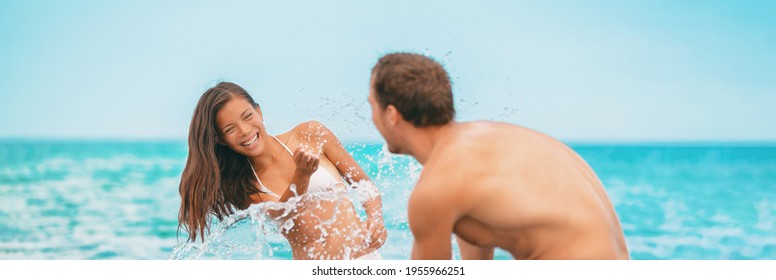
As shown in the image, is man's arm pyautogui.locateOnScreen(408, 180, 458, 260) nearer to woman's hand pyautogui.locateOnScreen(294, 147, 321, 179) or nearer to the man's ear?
the man's ear

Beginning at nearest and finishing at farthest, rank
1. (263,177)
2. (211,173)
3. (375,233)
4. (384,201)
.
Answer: (375,233)
(211,173)
(263,177)
(384,201)

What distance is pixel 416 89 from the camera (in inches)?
101

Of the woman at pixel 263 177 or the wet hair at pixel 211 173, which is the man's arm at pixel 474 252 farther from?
the wet hair at pixel 211 173

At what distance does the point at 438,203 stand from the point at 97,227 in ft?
47.2

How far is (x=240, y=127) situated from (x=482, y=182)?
1831 millimetres

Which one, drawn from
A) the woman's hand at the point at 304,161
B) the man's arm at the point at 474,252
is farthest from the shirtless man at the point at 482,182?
the woman's hand at the point at 304,161

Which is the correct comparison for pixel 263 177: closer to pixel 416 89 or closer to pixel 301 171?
pixel 301 171

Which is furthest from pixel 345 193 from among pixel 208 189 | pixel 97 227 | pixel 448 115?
pixel 97 227

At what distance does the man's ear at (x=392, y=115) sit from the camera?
2615 millimetres

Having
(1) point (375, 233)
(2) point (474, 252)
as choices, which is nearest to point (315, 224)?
(1) point (375, 233)

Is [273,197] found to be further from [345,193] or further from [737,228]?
[737,228]

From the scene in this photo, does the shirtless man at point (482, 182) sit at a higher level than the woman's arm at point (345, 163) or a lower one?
lower

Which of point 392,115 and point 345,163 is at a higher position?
point 345,163

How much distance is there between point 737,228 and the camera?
51.3 ft
